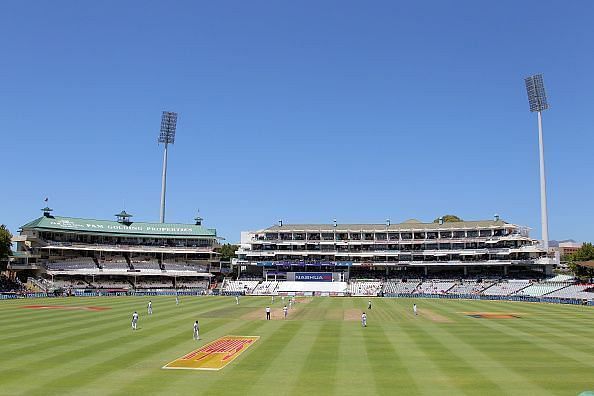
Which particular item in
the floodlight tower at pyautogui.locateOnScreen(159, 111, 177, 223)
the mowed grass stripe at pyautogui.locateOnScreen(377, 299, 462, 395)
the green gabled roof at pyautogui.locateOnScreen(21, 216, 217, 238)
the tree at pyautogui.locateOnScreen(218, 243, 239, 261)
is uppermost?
the floodlight tower at pyautogui.locateOnScreen(159, 111, 177, 223)

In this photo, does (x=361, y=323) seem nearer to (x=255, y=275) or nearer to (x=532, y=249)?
(x=532, y=249)

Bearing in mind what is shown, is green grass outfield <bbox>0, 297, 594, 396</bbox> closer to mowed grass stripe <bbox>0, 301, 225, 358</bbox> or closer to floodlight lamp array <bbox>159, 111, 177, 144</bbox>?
mowed grass stripe <bbox>0, 301, 225, 358</bbox>

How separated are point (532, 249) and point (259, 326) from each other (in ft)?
240

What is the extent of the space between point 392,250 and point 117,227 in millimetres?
59781

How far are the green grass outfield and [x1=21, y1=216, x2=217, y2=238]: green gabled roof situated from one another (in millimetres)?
57775

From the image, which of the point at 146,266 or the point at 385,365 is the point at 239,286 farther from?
the point at 385,365

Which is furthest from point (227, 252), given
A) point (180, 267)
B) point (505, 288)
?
point (505, 288)

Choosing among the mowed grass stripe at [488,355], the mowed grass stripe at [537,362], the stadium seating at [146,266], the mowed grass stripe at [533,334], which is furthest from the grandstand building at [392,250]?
the mowed grass stripe at [537,362]

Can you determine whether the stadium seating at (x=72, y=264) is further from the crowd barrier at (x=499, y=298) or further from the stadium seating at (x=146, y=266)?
the crowd barrier at (x=499, y=298)

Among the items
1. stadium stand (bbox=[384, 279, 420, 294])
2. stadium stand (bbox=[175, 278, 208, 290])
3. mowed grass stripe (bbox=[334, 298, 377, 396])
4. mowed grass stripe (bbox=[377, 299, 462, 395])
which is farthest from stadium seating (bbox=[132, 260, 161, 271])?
→ mowed grass stripe (bbox=[334, 298, 377, 396])

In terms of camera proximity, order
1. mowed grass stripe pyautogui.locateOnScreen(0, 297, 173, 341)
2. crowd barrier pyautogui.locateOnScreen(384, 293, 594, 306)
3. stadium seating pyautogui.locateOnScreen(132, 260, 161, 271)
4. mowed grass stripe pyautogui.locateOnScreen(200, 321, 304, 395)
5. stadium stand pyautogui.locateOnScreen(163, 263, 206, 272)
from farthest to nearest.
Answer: stadium stand pyautogui.locateOnScreen(163, 263, 206, 272) → stadium seating pyautogui.locateOnScreen(132, 260, 161, 271) → crowd barrier pyautogui.locateOnScreen(384, 293, 594, 306) → mowed grass stripe pyautogui.locateOnScreen(0, 297, 173, 341) → mowed grass stripe pyautogui.locateOnScreen(200, 321, 304, 395)

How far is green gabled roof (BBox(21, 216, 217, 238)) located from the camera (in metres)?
101

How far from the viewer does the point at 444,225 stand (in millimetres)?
111938

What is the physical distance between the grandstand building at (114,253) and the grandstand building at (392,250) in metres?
11.6
